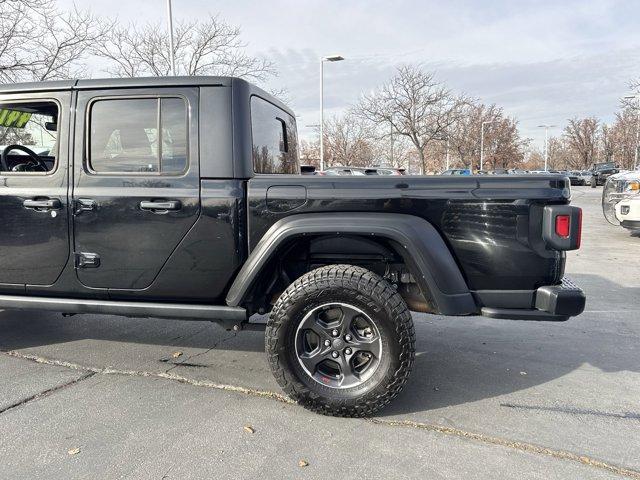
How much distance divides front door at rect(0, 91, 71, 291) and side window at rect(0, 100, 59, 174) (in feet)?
0.03

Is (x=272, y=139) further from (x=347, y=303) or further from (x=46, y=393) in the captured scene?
(x=46, y=393)

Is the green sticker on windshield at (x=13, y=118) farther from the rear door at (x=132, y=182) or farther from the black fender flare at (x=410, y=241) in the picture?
the black fender flare at (x=410, y=241)

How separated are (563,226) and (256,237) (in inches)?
71.6

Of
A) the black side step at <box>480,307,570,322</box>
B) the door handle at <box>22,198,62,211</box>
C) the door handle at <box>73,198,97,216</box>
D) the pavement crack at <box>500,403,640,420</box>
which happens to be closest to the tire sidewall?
the black side step at <box>480,307,570,322</box>

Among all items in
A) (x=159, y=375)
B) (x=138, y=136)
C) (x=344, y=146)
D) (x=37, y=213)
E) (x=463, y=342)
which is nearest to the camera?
(x=138, y=136)

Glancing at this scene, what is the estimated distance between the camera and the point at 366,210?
9.32 ft

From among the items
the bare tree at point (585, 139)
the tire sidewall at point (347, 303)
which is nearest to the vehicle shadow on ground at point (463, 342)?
the tire sidewall at point (347, 303)

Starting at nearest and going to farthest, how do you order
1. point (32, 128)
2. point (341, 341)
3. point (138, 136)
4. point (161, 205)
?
point (341, 341) → point (161, 205) → point (138, 136) → point (32, 128)

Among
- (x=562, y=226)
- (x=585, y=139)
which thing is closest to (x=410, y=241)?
(x=562, y=226)

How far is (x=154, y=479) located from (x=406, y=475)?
1.25 m

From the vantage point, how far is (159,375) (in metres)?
3.50

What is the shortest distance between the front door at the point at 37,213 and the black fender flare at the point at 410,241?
1.50 m

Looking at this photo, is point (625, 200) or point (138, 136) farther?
point (625, 200)

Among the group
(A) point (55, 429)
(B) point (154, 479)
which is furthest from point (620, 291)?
(A) point (55, 429)
